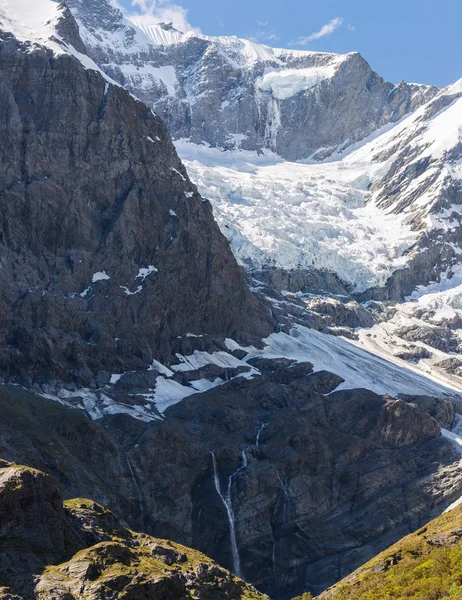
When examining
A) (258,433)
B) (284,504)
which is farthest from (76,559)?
(258,433)

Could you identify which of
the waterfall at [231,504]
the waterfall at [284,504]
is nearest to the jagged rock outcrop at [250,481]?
the waterfall at [284,504]

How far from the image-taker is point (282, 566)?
164m

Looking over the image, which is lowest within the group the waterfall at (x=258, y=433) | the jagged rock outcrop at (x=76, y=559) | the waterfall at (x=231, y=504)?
the waterfall at (x=231, y=504)

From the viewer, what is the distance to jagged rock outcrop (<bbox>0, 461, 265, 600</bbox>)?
7712 centimetres

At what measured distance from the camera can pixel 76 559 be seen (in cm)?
8194

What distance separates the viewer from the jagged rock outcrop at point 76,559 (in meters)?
77.1

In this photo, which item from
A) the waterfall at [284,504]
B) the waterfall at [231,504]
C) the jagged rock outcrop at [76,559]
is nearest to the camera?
the jagged rock outcrop at [76,559]

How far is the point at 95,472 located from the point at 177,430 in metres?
25.0

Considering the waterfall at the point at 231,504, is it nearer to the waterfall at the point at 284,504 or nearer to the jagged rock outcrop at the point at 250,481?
the jagged rock outcrop at the point at 250,481

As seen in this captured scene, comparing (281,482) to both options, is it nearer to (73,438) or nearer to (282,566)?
(282,566)

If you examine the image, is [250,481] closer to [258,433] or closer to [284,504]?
[284,504]

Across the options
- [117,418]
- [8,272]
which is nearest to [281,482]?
[117,418]

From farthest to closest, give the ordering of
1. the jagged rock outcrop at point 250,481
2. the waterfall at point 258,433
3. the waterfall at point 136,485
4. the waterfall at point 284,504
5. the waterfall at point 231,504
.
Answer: the waterfall at point 258,433
the waterfall at point 284,504
the waterfall at point 231,504
the waterfall at point 136,485
the jagged rock outcrop at point 250,481

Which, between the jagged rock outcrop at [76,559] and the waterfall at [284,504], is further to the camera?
the waterfall at [284,504]
